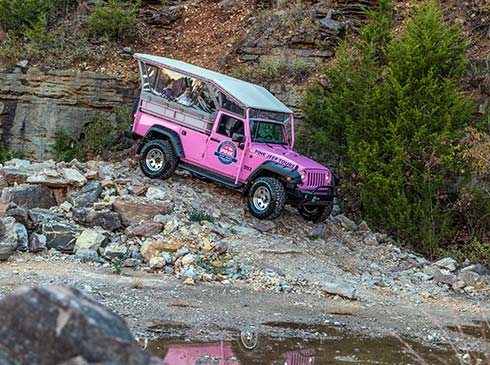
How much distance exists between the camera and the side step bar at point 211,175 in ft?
48.9

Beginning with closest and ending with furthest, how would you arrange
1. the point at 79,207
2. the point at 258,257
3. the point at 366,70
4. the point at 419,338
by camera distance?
1. the point at 419,338
2. the point at 258,257
3. the point at 79,207
4. the point at 366,70

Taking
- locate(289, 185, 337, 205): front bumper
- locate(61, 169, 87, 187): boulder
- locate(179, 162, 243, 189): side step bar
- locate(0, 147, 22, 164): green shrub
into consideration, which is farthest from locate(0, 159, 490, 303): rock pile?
locate(0, 147, 22, 164): green shrub

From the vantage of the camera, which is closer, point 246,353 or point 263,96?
point 246,353

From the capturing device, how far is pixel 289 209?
15.8 meters

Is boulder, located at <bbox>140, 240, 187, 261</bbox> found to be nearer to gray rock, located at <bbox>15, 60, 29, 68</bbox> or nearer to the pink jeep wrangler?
the pink jeep wrangler

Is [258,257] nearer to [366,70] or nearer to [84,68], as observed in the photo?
[366,70]

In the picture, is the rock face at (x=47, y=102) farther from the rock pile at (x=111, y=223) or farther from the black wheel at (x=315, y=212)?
the black wheel at (x=315, y=212)

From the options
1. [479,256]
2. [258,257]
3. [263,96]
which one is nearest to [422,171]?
[479,256]

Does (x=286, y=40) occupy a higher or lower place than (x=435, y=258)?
higher

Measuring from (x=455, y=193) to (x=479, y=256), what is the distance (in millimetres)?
1737

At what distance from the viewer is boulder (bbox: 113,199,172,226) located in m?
13.4

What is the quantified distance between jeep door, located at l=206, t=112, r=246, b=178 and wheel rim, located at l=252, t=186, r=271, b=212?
694 millimetres

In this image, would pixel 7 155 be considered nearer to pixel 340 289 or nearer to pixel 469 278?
pixel 340 289

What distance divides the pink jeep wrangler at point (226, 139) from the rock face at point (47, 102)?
4.53m
